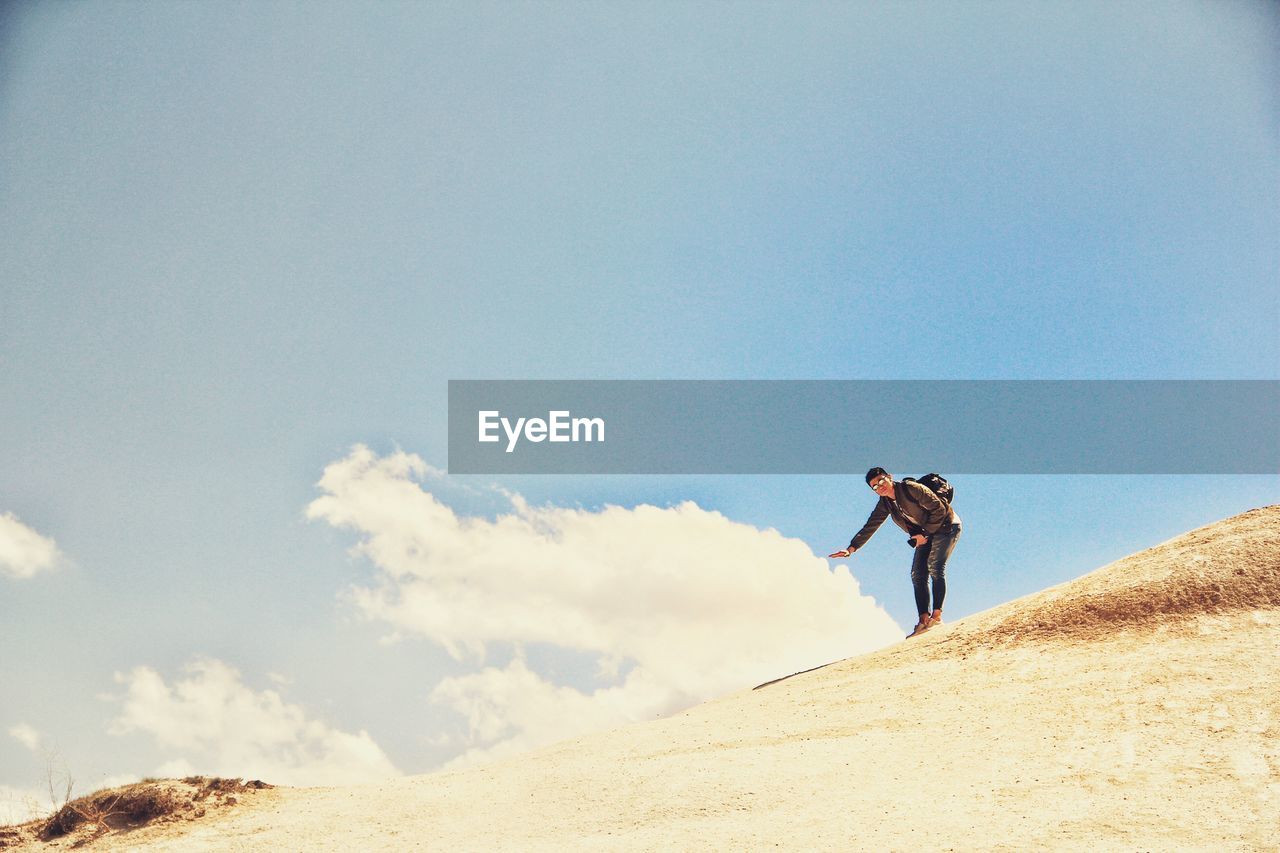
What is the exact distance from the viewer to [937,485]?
15.5 metres

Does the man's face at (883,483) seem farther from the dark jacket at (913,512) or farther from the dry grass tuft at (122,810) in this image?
the dry grass tuft at (122,810)

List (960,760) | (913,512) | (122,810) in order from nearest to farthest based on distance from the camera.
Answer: (960,760) → (122,810) → (913,512)

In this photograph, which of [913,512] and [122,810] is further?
[913,512]

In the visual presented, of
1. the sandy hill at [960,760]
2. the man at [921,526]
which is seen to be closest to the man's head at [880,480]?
the man at [921,526]

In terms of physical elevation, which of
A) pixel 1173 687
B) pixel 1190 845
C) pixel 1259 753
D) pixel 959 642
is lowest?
pixel 1190 845

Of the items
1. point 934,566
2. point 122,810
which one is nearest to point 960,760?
point 934,566

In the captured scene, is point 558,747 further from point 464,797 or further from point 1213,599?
point 1213,599

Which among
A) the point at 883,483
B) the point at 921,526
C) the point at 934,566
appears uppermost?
the point at 883,483

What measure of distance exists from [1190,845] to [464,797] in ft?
25.4

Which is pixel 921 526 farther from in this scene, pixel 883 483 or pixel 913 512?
pixel 883 483

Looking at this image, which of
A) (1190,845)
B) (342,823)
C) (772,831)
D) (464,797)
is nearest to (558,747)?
(464,797)

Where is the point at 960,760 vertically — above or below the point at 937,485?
below

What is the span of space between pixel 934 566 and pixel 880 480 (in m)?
1.84

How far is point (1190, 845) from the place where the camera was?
23.7 feet
